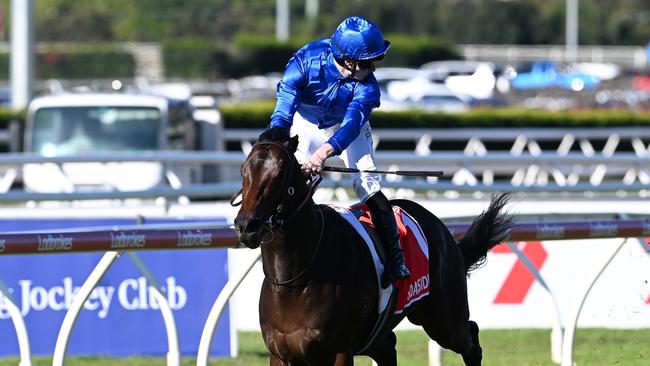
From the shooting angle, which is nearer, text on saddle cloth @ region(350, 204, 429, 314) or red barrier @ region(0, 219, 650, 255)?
red barrier @ region(0, 219, 650, 255)

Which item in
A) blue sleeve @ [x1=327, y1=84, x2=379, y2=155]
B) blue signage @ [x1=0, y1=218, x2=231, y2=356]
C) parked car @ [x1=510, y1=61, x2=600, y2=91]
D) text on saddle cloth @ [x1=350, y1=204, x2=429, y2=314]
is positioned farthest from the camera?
parked car @ [x1=510, y1=61, x2=600, y2=91]

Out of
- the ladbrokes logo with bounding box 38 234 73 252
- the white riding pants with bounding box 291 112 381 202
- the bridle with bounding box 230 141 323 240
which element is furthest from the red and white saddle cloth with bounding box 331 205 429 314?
the ladbrokes logo with bounding box 38 234 73 252

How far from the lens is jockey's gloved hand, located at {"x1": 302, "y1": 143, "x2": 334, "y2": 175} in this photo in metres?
5.27

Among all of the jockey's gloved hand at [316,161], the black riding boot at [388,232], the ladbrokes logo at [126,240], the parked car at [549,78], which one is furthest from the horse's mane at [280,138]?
the parked car at [549,78]

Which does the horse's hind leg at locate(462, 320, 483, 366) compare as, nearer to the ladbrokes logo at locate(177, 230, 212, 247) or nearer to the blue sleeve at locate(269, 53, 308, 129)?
the ladbrokes logo at locate(177, 230, 212, 247)

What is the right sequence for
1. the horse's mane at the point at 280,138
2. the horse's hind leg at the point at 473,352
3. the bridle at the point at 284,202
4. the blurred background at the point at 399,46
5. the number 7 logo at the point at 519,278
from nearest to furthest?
the bridle at the point at 284,202
the horse's mane at the point at 280,138
the horse's hind leg at the point at 473,352
the number 7 logo at the point at 519,278
the blurred background at the point at 399,46

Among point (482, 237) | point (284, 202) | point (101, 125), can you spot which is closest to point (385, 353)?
point (482, 237)

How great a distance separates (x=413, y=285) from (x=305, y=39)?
52097mm

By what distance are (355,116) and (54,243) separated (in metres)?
1.41

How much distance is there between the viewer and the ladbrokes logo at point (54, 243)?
5.69 metres

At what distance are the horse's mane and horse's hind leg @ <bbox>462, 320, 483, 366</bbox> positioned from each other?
1723mm

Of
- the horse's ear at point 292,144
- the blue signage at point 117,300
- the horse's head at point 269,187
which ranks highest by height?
the horse's ear at point 292,144

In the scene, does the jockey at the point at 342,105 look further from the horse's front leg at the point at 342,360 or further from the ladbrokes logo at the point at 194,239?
the ladbrokes logo at the point at 194,239

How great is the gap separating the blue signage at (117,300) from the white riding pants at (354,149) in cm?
258
